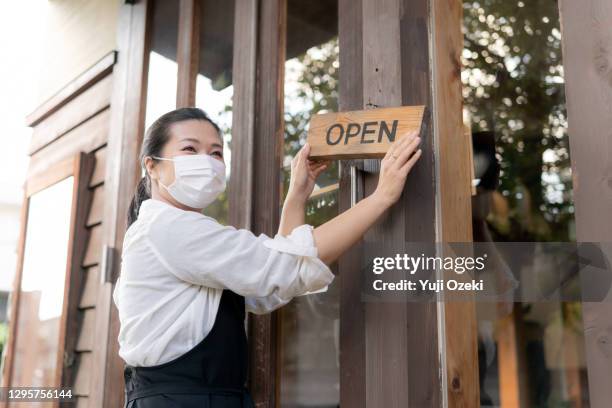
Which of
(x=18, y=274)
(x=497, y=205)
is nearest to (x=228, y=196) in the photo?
(x=18, y=274)

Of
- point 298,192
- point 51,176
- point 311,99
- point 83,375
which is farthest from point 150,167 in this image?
point 51,176

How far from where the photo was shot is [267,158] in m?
2.33

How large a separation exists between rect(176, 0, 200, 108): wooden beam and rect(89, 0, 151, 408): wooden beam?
1.14 feet

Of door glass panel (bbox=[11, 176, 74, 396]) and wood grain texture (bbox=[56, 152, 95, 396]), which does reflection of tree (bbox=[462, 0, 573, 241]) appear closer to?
wood grain texture (bbox=[56, 152, 95, 396])

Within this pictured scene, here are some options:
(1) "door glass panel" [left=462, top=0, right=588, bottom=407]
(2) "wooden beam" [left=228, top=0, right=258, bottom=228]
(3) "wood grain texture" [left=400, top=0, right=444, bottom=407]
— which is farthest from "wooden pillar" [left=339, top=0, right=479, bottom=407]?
(1) "door glass panel" [left=462, top=0, right=588, bottom=407]

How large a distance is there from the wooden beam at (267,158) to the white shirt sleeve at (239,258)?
0.50 metres

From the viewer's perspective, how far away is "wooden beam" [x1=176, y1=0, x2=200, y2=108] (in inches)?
108

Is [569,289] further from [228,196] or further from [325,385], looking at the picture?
[325,385]

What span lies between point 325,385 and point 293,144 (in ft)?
8.71

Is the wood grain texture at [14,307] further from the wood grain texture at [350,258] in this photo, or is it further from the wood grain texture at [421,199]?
the wood grain texture at [421,199]

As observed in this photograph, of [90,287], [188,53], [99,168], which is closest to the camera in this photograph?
[188,53]

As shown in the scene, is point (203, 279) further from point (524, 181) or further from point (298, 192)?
point (524, 181)

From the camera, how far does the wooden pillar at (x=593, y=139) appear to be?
4.49 ft

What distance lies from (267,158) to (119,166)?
1087 mm
